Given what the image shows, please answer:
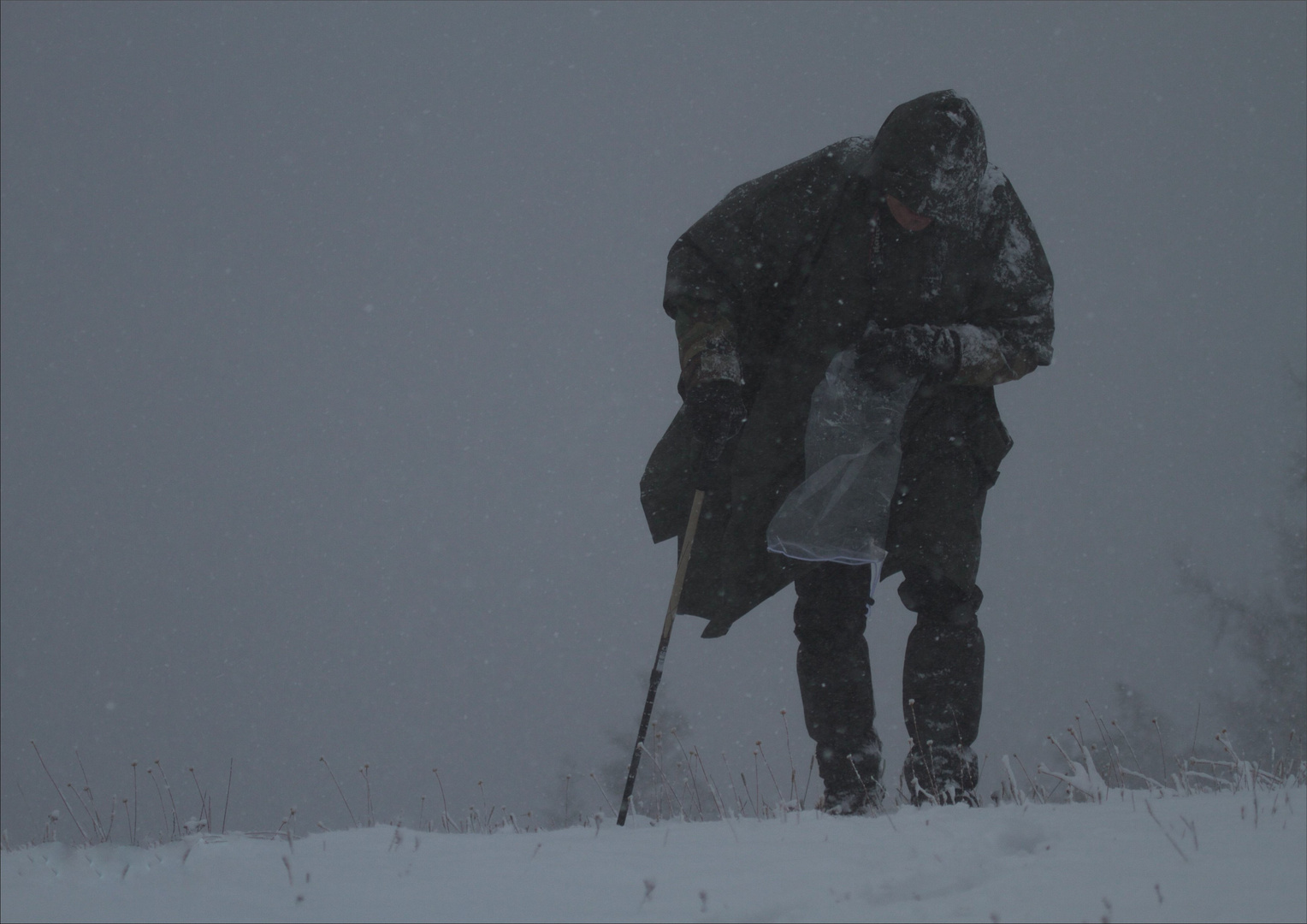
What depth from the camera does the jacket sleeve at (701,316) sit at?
273cm

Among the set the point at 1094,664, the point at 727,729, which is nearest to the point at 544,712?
the point at 727,729

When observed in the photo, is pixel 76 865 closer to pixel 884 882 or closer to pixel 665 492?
pixel 884 882

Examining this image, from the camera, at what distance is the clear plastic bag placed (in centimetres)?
266

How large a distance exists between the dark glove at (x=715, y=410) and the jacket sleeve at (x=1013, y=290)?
26.4 inches

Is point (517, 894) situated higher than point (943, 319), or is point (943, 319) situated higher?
point (943, 319)

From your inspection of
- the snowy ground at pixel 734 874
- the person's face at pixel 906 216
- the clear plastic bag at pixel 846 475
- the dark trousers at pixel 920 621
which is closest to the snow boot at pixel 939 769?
the dark trousers at pixel 920 621

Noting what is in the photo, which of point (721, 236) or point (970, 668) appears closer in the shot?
point (970, 668)

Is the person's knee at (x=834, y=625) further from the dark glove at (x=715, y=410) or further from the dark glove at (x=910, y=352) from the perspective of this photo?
the dark glove at (x=910, y=352)

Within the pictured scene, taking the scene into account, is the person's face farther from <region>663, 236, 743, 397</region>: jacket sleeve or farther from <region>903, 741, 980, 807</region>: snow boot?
<region>903, 741, 980, 807</region>: snow boot

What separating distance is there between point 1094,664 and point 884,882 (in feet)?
298

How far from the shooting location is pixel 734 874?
5.06 ft

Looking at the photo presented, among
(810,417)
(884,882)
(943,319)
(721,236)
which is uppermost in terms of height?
(721,236)

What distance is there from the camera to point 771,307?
3.02 m

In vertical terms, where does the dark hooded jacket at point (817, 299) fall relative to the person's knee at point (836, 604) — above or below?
above
